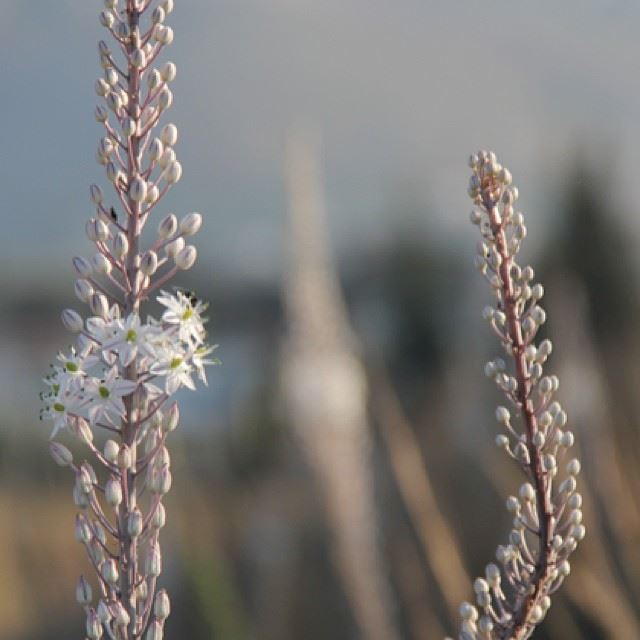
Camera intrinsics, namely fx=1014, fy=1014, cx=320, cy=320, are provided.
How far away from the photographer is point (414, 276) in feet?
50.2

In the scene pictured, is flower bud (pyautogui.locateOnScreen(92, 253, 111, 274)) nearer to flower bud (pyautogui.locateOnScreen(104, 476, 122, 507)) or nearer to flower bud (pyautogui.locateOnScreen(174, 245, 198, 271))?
flower bud (pyautogui.locateOnScreen(174, 245, 198, 271))

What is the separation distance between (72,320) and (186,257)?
0.42 feet

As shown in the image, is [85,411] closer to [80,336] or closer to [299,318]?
[80,336]

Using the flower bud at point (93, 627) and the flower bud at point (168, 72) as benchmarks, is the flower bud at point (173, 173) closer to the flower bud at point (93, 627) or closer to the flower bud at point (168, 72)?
the flower bud at point (168, 72)

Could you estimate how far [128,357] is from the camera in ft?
3.09

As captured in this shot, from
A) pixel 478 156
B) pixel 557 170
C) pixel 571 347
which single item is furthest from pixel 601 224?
pixel 478 156

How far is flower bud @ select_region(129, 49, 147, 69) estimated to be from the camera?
1001mm

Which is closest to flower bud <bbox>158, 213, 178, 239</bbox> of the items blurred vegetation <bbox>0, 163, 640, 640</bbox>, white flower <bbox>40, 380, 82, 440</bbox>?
white flower <bbox>40, 380, 82, 440</bbox>

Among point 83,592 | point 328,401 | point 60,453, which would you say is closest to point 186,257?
point 60,453

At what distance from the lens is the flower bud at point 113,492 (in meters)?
0.91

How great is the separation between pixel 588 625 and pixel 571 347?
1835 millimetres

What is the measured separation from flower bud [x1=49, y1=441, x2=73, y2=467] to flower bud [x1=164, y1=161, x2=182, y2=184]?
0.93 feet

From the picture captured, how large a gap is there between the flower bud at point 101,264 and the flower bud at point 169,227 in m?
0.07

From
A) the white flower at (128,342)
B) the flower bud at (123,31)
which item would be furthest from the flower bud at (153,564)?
the flower bud at (123,31)
